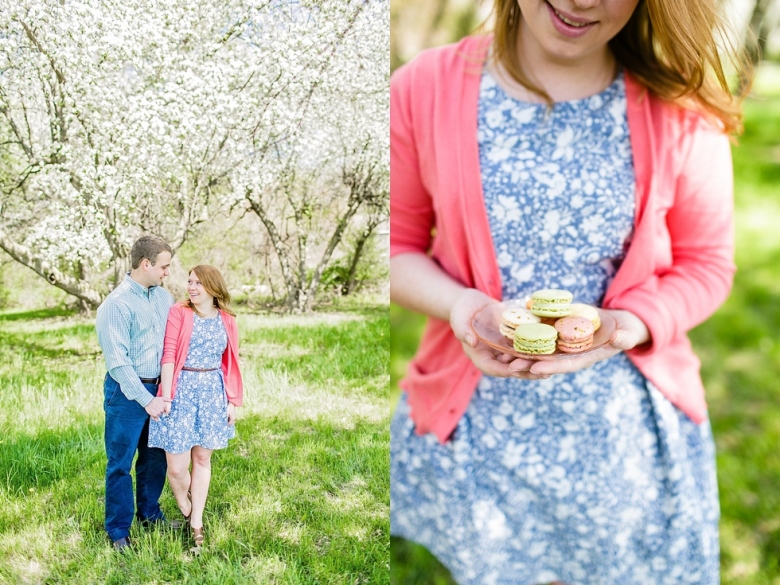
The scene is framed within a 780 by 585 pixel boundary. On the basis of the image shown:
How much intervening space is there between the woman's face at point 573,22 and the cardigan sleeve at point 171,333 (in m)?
0.86

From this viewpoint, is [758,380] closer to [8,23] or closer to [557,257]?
[557,257]

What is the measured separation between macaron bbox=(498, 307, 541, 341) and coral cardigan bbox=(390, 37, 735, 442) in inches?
5.0

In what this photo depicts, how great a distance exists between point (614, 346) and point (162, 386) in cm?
84

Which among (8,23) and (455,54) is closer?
(8,23)

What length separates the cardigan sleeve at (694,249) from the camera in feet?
4.86

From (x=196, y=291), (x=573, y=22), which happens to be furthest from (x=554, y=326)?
(x=196, y=291)

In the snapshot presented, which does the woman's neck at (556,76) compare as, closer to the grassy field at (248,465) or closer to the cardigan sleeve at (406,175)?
the cardigan sleeve at (406,175)

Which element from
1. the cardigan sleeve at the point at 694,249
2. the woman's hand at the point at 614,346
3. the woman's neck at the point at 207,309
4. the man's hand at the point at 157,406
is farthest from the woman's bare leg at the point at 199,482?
the cardigan sleeve at the point at 694,249

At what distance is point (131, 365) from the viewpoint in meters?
1.24

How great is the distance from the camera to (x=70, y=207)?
1.24m

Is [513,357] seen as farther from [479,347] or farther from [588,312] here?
[588,312]

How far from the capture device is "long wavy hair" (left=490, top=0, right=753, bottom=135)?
1369 millimetres

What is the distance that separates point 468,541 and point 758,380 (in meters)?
2.00

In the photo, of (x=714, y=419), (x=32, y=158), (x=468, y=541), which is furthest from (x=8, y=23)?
(x=714, y=419)
